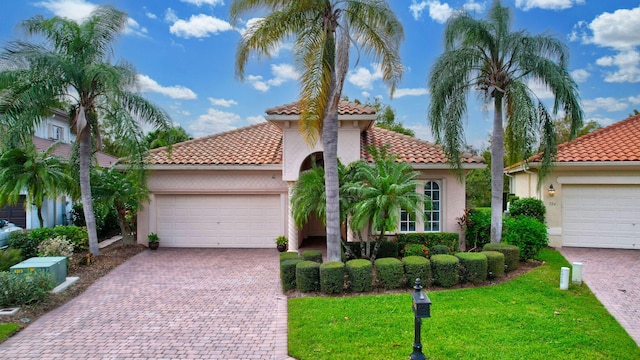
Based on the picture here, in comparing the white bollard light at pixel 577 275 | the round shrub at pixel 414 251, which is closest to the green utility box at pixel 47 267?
the round shrub at pixel 414 251

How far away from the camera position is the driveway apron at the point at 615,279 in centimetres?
736

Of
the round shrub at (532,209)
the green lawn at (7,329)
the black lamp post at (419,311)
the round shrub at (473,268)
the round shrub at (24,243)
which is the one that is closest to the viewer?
the black lamp post at (419,311)

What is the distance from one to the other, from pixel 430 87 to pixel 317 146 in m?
4.39

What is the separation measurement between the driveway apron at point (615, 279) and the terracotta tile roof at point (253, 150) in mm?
4755

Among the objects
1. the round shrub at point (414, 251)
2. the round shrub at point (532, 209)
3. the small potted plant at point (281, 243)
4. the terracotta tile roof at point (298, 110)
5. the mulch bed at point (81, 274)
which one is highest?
the terracotta tile roof at point (298, 110)

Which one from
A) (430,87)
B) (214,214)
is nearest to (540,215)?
(430,87)

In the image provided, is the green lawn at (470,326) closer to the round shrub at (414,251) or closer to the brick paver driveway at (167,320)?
the brick paver driveway at (167,320)

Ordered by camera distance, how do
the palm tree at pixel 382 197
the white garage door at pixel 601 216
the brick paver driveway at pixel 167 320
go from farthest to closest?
the white garage door at pixel 601 216
the palm tree at pixel 382 197
the brick paver driveway at pixel 167 320

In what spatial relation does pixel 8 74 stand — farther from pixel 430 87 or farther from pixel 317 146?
pixel 430 87

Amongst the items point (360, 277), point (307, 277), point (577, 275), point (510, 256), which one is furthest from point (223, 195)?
point (577, 275)

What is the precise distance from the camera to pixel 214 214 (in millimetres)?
14930

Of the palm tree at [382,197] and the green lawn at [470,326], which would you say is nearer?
the green lawn at [470,326]

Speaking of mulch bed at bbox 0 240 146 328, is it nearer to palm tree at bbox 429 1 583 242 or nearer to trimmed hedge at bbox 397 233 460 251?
trimmed hedge at bbox 397 233 460 251

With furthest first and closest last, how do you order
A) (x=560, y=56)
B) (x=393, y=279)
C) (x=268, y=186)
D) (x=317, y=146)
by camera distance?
(x=268, y=186), (x=317, y=146), (x=560, y=56), (x=393, y=279)
